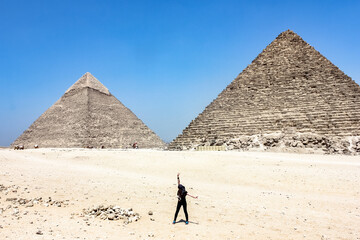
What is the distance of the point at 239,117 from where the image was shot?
23.9 m

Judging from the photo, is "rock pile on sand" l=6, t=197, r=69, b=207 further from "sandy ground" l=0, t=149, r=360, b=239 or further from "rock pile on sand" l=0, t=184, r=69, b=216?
"sandy ground" l=0, t=149, r=360, b=239

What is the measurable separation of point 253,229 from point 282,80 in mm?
22928

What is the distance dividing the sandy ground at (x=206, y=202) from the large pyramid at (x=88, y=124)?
29077 millimetres

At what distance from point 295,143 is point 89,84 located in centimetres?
3756

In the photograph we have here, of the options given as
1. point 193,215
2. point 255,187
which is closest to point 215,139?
point 255,187

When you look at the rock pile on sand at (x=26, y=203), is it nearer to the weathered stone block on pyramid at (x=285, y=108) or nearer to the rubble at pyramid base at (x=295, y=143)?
the rubble at pyramid base at (x=295, y=143)

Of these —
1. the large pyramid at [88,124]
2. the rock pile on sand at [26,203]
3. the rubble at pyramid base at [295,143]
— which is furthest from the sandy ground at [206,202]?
the large pyramid at [88,124]

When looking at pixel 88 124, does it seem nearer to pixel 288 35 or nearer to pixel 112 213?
pixel 288 35

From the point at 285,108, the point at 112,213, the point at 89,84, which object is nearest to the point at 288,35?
the point at 285,108

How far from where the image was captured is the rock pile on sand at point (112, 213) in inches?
203

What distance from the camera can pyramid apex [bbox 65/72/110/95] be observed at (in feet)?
153

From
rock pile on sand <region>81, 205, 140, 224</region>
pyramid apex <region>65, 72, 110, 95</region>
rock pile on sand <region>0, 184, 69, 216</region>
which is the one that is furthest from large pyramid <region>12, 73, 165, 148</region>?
rock pile on sand <region>81, 205, 140, 224</region>

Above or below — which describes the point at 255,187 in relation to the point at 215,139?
below

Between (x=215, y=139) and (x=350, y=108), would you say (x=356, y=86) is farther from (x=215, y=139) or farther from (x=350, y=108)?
(x=215, y=139)
